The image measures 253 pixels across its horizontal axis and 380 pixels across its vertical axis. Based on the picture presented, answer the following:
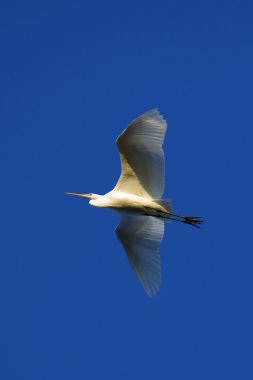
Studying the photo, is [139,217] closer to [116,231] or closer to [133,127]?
[116,231]

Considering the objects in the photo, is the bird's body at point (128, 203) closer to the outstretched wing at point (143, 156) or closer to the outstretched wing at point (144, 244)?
the outstretched wing at point (143, 156)

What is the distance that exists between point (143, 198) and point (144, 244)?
3.32ft

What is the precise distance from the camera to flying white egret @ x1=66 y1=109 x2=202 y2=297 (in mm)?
13469

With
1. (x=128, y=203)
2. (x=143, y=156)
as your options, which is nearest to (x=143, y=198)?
(x=128, y=203)

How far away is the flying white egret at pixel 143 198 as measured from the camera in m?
13.5

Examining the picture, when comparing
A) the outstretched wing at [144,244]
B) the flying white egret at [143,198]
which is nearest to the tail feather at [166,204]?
the flying white egret at [143,198]

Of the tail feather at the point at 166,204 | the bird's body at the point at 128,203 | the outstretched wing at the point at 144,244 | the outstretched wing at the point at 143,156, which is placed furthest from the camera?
the outstretched wing at the point at 144,244

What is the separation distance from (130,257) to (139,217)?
0.69 metres

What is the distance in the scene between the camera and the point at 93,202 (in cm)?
1441

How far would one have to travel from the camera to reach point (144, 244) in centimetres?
1482

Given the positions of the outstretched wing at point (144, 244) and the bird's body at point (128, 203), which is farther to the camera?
the outstretched wing at point (144, 244)

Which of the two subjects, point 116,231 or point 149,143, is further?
point 116,231

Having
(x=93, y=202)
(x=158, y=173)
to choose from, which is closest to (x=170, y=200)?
(x=158, y=173)

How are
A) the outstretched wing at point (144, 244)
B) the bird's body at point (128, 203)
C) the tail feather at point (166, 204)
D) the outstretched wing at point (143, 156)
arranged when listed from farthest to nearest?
the outstretched wing at point (144, 244)
the bird's body at point (128, 203)
the tail feather at point (166, 204)
the outstretched wing at point (143, 156)
